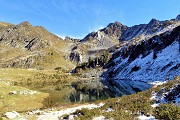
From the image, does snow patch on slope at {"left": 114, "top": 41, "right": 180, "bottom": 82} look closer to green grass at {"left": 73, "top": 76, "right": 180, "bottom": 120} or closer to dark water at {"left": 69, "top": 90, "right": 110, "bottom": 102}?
dark water at {"left": 69, "top": 90, "right": 110, "bottom": 102}

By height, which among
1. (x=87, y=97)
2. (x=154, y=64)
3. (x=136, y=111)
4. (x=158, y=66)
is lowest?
(x=87, y=97)

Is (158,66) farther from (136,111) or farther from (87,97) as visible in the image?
(136,111)

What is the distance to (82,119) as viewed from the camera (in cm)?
3088

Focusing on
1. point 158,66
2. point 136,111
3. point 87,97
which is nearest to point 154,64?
point 158,66

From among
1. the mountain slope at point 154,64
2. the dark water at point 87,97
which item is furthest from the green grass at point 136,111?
the mountain slope at point 154,64

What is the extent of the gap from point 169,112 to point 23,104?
122 feet

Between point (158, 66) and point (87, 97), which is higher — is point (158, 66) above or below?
above

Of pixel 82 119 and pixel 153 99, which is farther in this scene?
pixel 153 99

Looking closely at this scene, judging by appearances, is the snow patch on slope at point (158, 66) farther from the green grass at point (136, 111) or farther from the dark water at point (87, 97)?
the green grass at point (136, 111)

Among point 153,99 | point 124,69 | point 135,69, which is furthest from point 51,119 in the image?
point 124,69

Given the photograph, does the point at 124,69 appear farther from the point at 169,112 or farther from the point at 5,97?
the point at 169,112

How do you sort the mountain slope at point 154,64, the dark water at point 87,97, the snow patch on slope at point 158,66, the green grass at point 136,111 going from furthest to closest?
the mountain slope at point 154,64, the snow patch on slope at point 158,66, the dark water at point 87,97, the green grass at point 136,111

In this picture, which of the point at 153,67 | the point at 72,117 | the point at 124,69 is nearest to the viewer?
the point at 72,117

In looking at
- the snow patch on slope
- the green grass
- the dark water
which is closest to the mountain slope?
the snow patch on slope
